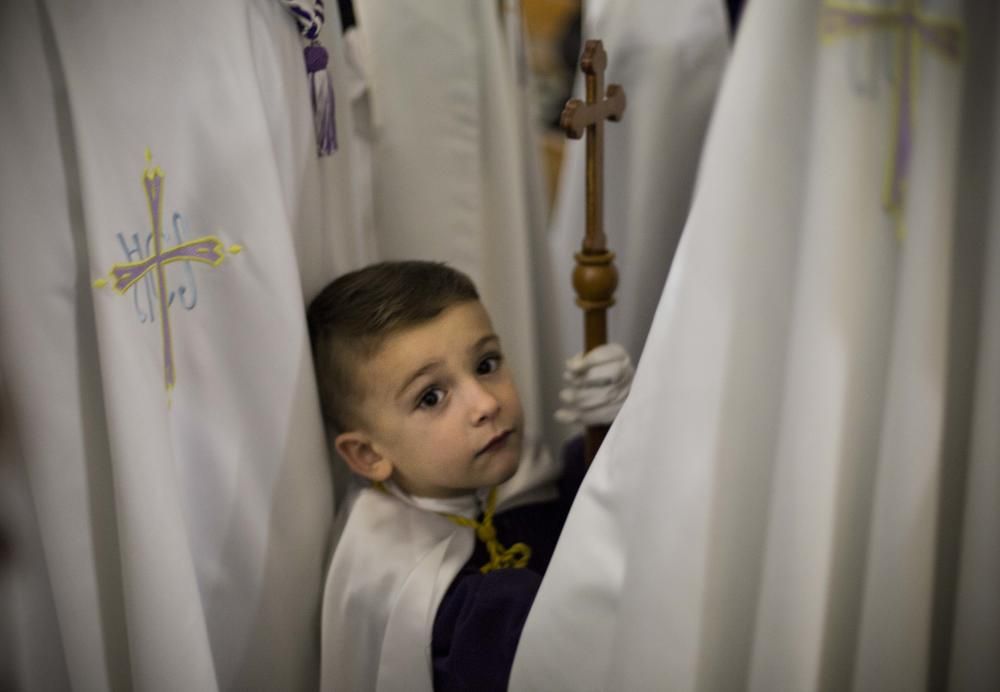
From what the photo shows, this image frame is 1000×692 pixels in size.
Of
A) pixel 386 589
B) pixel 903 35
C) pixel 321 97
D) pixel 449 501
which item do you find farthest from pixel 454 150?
pixel 903 35

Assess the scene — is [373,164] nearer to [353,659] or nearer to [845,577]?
[353,659]

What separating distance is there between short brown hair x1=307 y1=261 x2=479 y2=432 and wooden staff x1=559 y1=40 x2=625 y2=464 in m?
0.14

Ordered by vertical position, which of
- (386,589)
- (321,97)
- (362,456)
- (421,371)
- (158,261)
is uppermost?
(321,97)

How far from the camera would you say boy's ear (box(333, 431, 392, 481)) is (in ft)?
3.28

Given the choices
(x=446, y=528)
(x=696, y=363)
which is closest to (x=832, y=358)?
(x=696, y=363)

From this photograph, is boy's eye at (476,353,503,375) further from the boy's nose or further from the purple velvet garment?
the purple velvet garment

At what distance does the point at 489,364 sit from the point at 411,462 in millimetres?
147

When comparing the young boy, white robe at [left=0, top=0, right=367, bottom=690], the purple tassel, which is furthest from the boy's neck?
the purple tassel

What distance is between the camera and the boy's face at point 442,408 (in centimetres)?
95

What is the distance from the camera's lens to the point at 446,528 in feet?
3.33

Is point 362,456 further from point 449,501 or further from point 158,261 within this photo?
point 158,261

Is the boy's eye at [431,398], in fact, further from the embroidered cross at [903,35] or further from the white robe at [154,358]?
the embroidered cross at [903,35]

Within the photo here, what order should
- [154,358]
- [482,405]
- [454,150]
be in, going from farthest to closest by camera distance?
[454,150] < [482,405] < [154,358]

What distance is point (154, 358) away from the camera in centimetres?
80
